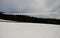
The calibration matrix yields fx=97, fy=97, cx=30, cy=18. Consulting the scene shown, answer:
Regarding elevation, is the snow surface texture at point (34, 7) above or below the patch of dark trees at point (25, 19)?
above

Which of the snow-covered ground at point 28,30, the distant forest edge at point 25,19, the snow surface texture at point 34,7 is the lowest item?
the snow-covered ground at point 28,30

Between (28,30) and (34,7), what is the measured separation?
26 centimetres

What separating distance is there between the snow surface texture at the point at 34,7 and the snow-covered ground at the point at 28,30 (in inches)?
4.6

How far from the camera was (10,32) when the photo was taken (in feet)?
3.52

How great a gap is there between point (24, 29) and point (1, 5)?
0.36m

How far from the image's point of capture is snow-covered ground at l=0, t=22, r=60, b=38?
1.03 meters

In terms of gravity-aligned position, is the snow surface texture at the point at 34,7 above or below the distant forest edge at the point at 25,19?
above

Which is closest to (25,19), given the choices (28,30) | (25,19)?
(25,19)

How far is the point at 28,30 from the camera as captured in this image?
1.06 metres

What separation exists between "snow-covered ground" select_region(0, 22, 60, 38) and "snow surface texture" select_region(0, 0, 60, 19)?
0.12m

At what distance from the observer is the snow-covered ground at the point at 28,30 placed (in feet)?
3.39

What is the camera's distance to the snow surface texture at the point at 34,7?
102 centimetres

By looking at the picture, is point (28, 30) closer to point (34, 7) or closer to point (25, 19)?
point (25, 19)

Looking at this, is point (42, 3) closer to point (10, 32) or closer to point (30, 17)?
point (30, 17)
